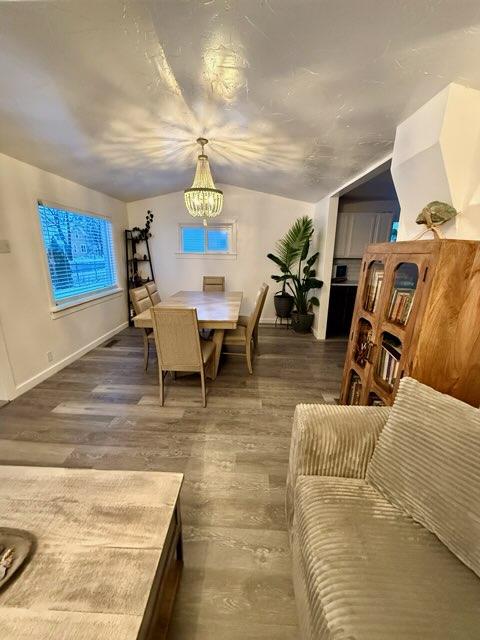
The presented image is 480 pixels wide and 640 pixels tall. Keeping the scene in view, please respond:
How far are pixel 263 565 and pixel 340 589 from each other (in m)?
0.61

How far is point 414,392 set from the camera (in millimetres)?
1085

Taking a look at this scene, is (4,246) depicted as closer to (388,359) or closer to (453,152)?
(388,359)

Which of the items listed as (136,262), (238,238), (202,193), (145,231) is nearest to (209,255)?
(238,238)

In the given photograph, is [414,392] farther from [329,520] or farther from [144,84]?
[144,84]

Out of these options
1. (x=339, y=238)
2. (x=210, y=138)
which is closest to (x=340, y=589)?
(x=210, y=138)

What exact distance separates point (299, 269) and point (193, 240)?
1963mm

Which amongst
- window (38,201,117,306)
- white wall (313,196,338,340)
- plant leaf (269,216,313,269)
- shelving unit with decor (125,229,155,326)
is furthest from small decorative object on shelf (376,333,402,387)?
shelving unit with decor (125,229,155,326)

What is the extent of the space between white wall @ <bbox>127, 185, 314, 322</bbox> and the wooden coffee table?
415 centimetres

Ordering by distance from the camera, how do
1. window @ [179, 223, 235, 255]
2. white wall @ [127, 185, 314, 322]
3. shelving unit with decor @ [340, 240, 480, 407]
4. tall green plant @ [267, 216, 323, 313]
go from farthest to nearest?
1. window @ [179, 223, 235, 255]
2. white wall @ [127, 185, 314, 322]
3. tall green plant @ [267, 216, 323, 313]
4. shelving unit with decor @ [340, 240, 480, 407]

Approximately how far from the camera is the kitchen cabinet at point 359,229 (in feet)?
14.2

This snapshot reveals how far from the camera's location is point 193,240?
4.87 m

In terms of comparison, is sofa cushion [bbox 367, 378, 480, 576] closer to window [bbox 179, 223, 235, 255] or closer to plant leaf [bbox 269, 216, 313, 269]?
plant leaf [bbox 269, 216, 313, 269]

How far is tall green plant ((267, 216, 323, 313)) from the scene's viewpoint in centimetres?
430

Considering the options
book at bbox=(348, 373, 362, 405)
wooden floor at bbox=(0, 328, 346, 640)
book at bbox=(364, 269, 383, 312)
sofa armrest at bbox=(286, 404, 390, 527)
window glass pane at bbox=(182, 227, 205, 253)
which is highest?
window glass pane at bbox=(182, 227, 205, 253)
